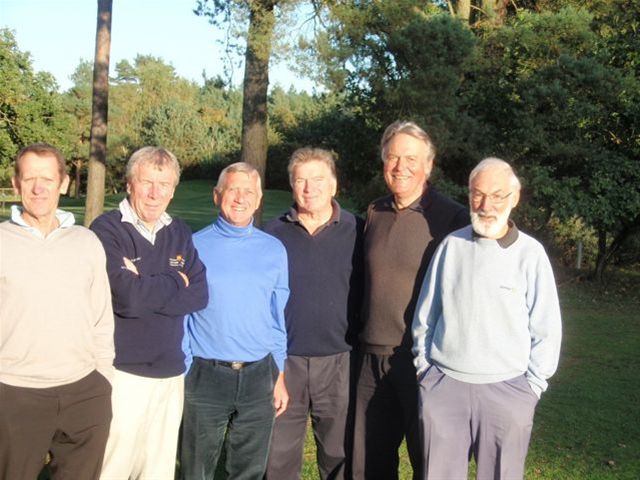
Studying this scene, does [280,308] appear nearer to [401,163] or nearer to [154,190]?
[154,190]

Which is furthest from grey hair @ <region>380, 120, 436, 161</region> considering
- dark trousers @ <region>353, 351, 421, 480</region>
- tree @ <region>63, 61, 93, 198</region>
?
tree @ <region>63, 61, 93, 198</region>

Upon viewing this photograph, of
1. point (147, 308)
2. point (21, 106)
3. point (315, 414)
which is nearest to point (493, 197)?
point (315, 414)

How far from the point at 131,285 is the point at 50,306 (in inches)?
15.7

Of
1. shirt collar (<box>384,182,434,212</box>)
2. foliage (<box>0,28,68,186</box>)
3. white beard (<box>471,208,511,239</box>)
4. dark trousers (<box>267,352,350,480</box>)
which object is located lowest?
dark trousers (<box>267,352,350,480</box>)

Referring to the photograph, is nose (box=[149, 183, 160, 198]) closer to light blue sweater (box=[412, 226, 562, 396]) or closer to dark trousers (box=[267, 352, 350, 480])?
dark trousers (box=[267, 352, 350, 480])

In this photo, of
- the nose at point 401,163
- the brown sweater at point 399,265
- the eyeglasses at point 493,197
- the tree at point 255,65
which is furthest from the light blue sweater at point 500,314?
the tree at point 255,65

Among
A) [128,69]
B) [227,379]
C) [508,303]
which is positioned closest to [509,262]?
[508,303]

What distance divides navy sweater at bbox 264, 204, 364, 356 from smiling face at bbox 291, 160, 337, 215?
0.18 meters

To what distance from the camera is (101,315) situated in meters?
3.41

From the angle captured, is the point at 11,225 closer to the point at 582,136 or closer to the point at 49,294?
the point at 49,294

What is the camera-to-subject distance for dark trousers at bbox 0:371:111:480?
3217mm

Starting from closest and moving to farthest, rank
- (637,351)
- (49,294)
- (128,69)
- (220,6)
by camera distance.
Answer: (49,294) < (637,351) < (220,6) < (128,69)

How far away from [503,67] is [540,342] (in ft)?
39.7

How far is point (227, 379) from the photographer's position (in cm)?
389
